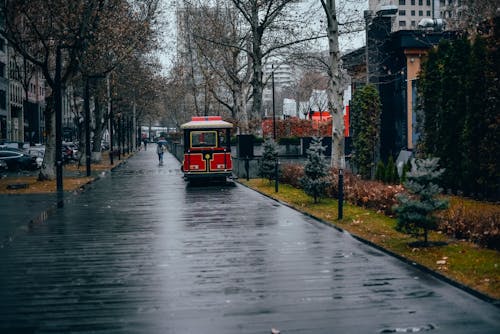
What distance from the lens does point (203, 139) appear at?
3362 centimetres

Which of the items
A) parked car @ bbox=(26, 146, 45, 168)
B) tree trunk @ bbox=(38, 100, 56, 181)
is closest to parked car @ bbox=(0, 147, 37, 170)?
parked car @ bbox=(26, 146, 45, 168)

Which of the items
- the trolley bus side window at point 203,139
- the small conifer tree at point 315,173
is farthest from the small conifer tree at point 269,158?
the small conifer tree at point 315,173

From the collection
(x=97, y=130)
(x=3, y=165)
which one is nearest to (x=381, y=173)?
(x=3, y=165)

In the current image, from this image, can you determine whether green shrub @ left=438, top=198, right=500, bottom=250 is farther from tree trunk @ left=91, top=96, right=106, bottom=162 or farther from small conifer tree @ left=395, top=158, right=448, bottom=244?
tree trunk @ left=91, top=96, right=106, bottom=162

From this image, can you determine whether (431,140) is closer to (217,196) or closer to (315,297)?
(217,196)

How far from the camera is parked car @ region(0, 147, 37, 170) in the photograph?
161ft

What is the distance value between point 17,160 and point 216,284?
139ft

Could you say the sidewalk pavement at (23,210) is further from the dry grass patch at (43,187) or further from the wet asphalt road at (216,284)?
the dry grass patch at (43,187)

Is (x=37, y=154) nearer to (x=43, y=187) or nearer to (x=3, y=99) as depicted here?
(x=43, y=187)

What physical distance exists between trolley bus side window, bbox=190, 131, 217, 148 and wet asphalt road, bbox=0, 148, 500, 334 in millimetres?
15749

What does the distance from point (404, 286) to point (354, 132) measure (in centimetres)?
1911

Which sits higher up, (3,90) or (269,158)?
(3,90)

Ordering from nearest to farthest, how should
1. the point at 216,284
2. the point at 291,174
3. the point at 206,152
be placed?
the point at 216,284, the point at 291,174, the point at 206,152

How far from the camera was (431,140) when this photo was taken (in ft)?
72.1
